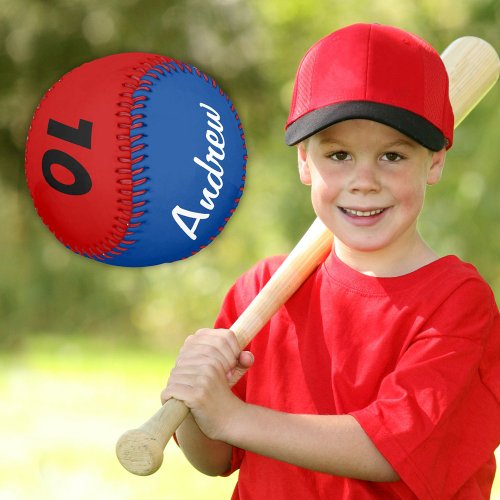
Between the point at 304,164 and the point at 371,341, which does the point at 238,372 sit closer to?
the point at 371,341

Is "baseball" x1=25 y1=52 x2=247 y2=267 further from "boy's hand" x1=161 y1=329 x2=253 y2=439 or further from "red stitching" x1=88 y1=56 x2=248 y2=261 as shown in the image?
"boy's hand" x1=161 y1=329 x2=253 y2=439

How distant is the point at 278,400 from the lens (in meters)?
2.14

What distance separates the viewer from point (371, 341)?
2.04m

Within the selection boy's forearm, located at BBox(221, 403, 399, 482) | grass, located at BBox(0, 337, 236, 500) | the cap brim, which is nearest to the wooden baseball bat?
boy's forearm, located at BBox(221, 403, 399, 482)

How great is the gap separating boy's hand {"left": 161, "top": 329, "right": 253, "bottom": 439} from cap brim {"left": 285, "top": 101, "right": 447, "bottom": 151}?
446 millimetres

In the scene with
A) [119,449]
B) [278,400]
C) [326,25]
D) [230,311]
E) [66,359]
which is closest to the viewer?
[119,449]

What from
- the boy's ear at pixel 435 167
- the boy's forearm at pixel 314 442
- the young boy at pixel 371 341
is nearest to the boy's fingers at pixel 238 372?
the young boy at pixel 371 341

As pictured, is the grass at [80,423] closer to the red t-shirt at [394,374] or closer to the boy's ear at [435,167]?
the red t-shirt at [394,374]

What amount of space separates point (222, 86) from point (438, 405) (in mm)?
6738

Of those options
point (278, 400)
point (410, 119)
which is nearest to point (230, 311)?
point (278, 400)

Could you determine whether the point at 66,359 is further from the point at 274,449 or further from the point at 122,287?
the point at 274,449

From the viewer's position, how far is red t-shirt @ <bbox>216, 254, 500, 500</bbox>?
1.93 meters

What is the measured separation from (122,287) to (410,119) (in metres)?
6.86

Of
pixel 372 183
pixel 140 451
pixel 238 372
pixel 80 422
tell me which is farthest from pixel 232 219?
pixel 140 451
